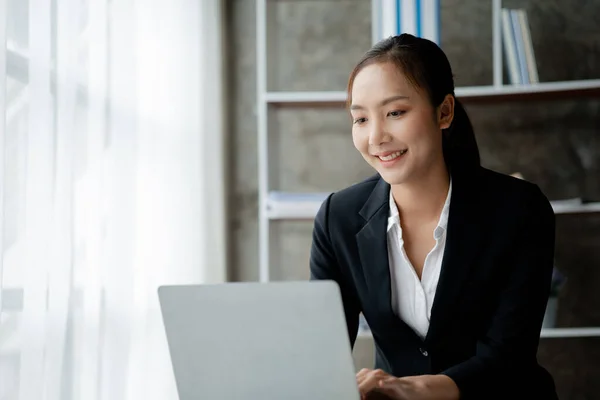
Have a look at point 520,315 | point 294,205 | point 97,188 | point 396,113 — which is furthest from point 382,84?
point 294,205

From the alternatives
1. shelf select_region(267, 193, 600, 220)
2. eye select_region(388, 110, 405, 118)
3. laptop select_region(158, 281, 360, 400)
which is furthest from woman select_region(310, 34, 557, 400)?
shelf select_region(267, 193, 600, 220)

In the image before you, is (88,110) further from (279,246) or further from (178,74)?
(279,246)

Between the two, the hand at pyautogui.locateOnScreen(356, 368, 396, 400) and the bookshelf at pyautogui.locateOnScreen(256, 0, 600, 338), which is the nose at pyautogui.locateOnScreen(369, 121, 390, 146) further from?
the bookshelf at pyautogui.locateOnScreen(256, 0, 600, 338)

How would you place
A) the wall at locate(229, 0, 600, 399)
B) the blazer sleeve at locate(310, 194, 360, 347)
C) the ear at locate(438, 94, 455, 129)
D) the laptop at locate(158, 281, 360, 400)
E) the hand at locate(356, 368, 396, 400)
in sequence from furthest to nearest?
the wall at locate(229, 0, 600, 399)
the blazer sleeve at locate(310, 194, 360, 347)
the ear at locate(438, 94, 455, 129)
the hand at locate(356, 368, 396, 400)
the laptop at locate(158, 281, 360, 400)

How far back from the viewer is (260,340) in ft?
3.34

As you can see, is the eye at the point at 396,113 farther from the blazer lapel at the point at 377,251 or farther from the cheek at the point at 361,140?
the blazer lapel at the point at 377,251

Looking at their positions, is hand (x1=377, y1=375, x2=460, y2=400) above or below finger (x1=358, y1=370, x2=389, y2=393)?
below

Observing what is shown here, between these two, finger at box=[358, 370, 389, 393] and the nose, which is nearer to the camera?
finger at box=[358, 370, 389, 393]

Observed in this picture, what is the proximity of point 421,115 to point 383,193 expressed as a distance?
0.22 m

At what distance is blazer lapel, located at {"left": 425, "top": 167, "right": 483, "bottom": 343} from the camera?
1.43m

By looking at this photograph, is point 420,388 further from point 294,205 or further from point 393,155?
point 294,205

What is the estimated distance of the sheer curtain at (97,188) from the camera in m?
1.44

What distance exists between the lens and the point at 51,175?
1.54 meters

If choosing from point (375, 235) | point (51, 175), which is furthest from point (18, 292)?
point (375, 235)
